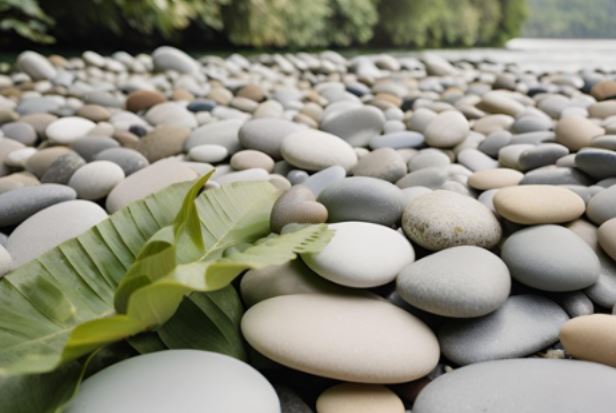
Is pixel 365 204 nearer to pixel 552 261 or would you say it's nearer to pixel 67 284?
pixel 552 261

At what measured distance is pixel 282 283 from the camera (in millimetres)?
962

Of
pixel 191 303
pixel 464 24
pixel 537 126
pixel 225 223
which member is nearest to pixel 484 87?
pixel 537 126

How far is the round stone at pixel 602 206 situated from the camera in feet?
3.64

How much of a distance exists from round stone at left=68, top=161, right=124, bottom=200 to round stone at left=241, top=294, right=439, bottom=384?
713mm

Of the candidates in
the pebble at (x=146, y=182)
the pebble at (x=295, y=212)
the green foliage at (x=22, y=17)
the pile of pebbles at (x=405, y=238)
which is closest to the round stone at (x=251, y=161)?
the pile of pebbles at (x=405, y=238)

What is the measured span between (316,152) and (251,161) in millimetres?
195

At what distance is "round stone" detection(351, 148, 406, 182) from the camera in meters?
1.47

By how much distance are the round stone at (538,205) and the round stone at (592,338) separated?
0.29 meters

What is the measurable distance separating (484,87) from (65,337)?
106 inches

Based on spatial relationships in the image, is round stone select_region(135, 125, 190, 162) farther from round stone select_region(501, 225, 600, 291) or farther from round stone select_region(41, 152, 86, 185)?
round stone select_region(501, 225, 600, 291)

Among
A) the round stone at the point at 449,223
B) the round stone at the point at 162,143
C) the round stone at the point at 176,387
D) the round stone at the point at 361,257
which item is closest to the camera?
the round stone at the point at 176,387

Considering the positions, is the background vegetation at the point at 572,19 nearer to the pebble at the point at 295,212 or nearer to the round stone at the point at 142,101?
the round stone at the point at 142,101

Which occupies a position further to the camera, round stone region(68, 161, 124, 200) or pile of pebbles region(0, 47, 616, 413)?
round stone region(68, 161, 124, 200)

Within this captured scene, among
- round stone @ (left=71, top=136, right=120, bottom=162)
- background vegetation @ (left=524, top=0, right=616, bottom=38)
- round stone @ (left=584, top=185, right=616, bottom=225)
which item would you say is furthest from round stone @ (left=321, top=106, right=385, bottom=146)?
background vegetation @ (left=524, top=0, right=616, bottom=38)
